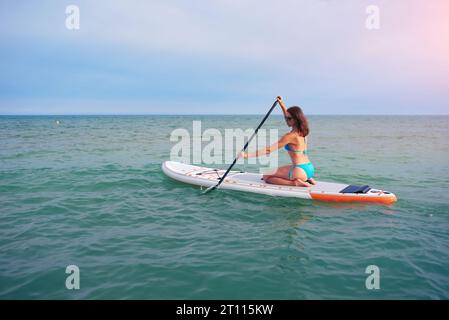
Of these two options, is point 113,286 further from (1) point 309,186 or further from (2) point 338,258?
(1) point 309,186

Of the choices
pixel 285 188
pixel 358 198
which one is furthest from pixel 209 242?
pixel 358 198

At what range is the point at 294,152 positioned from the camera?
7.30 meters

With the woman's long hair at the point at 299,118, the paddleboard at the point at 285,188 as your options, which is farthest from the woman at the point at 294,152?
the paddleboard at the point at 285,188

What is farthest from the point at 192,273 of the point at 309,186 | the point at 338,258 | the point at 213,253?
the point at 309,186

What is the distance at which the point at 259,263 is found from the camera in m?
4.68

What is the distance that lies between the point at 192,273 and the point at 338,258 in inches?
86.0

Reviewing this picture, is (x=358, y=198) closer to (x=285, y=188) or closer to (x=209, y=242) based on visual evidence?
(x=285, y=188)

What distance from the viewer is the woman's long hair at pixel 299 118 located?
6.83m

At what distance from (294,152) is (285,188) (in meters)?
0.95

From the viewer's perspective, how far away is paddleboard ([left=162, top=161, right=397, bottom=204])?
7.21 meters

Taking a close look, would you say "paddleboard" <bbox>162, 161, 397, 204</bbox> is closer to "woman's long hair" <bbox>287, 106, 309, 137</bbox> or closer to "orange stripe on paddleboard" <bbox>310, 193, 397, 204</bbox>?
"orange stripe on paddleboard" <bbox>310, 193, 397, 204</bbox>

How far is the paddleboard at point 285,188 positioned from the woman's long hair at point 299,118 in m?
1.48

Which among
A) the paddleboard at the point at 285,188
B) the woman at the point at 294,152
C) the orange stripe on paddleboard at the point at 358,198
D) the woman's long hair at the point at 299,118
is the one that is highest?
the woman's long hair at the point at 299,118

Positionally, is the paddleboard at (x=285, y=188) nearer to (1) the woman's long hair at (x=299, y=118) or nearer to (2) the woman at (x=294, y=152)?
(2) the woman at (x=294, y=152)
